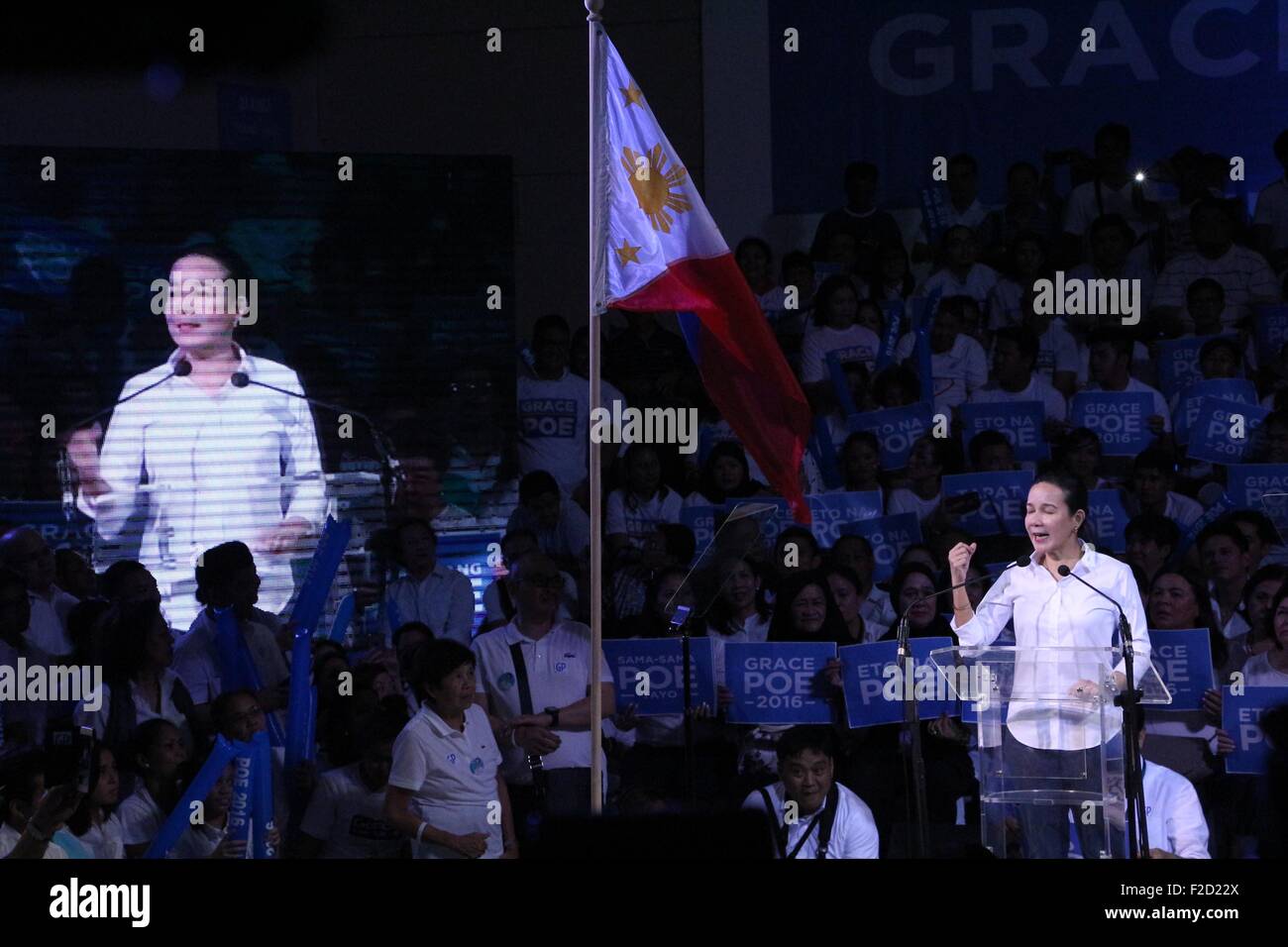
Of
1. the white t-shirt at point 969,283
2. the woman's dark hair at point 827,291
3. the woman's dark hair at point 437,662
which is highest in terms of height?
the white t-shirt at point 969,283

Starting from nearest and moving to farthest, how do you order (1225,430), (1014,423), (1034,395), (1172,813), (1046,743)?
(1046,743)
(1172,813)
(1225,430)
(1014,423)
(1034,395)

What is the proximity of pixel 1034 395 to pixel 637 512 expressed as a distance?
1.83m

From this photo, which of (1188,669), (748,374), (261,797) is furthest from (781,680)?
(261,797)

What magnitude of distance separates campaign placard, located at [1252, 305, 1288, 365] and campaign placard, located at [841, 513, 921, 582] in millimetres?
1979

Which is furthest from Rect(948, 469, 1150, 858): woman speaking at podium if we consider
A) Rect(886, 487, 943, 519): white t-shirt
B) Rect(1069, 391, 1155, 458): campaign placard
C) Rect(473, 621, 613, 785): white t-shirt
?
Rect(1069, 391, 1155, 458): campaign placard

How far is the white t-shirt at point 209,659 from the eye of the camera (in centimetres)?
681

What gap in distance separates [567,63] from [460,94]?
0.61 meters

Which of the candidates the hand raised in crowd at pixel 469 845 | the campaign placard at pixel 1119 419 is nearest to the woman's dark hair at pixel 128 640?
the hand raised in crowd at pixel 469 845

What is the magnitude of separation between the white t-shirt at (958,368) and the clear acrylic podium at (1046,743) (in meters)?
3.37

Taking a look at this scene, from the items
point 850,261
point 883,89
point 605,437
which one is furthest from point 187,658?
point 883,89

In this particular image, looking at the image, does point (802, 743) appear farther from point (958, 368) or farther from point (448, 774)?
point (958, 368)

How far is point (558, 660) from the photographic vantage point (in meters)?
6.74

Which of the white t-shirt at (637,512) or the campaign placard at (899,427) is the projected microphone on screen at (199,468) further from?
the campaign placard at (899,427)

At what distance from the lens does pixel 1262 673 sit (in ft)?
21.5
